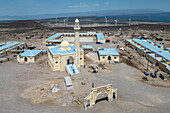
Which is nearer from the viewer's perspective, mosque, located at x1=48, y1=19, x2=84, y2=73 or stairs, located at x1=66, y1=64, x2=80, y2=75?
stairs, located at x1=66, y1=64, x2=80, y2=75

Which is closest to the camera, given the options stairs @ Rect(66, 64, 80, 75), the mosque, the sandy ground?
the sandy ground

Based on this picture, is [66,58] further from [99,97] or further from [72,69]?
[99,97]

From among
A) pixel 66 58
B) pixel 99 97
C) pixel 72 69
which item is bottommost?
pixel 99 97

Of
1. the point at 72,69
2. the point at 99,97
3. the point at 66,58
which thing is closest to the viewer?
the point at 99,97

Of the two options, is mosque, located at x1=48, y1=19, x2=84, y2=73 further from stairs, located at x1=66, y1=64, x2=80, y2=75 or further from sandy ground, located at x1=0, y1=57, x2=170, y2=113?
sandy ground, located at x1=0, y1=57, x2=170, y2=113

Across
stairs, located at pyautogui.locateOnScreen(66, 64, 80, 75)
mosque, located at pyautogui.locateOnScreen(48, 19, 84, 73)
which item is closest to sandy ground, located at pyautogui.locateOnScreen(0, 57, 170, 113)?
stairs, located at pyautogui.locateOnScreen(66, 64, 80, 75)

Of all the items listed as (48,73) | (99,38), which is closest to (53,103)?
(48,73)

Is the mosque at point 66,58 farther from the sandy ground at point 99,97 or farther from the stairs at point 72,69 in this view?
the sandy ground at point 99,97

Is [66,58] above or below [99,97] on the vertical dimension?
above

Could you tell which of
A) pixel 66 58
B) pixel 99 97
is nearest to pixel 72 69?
pixel 66 58

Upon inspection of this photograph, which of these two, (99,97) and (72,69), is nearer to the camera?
(99,97)

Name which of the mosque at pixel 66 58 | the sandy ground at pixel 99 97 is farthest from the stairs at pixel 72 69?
the sandy ground at pixel 99 97
